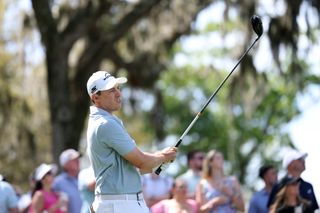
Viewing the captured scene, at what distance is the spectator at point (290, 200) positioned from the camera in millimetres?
9984

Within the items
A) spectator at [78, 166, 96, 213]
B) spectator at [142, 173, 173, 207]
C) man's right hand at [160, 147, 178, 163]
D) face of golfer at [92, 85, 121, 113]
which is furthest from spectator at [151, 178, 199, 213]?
face of golfer at [92, 85, 121, 113]

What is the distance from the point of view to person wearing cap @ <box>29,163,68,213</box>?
1073 cm

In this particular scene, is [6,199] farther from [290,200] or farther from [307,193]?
[307,193]

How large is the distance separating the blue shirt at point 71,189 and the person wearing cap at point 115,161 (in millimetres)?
4272

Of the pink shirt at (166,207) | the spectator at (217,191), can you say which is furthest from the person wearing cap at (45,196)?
the spectator at (217,191)

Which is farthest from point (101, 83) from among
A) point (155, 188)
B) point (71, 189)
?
point (155, 188)

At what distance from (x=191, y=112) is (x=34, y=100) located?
13118mm

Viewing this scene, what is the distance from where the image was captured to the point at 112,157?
698 centimetres

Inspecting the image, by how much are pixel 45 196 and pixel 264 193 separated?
2409mm

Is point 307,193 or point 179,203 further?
point 179,203

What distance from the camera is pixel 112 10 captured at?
62.3 ft

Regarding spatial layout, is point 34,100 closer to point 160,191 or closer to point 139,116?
point 139,116

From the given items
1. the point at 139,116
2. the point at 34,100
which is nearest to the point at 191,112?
the point at 139,116

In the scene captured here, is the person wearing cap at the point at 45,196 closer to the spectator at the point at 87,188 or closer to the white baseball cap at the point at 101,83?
the spectator at the point at 87,188
